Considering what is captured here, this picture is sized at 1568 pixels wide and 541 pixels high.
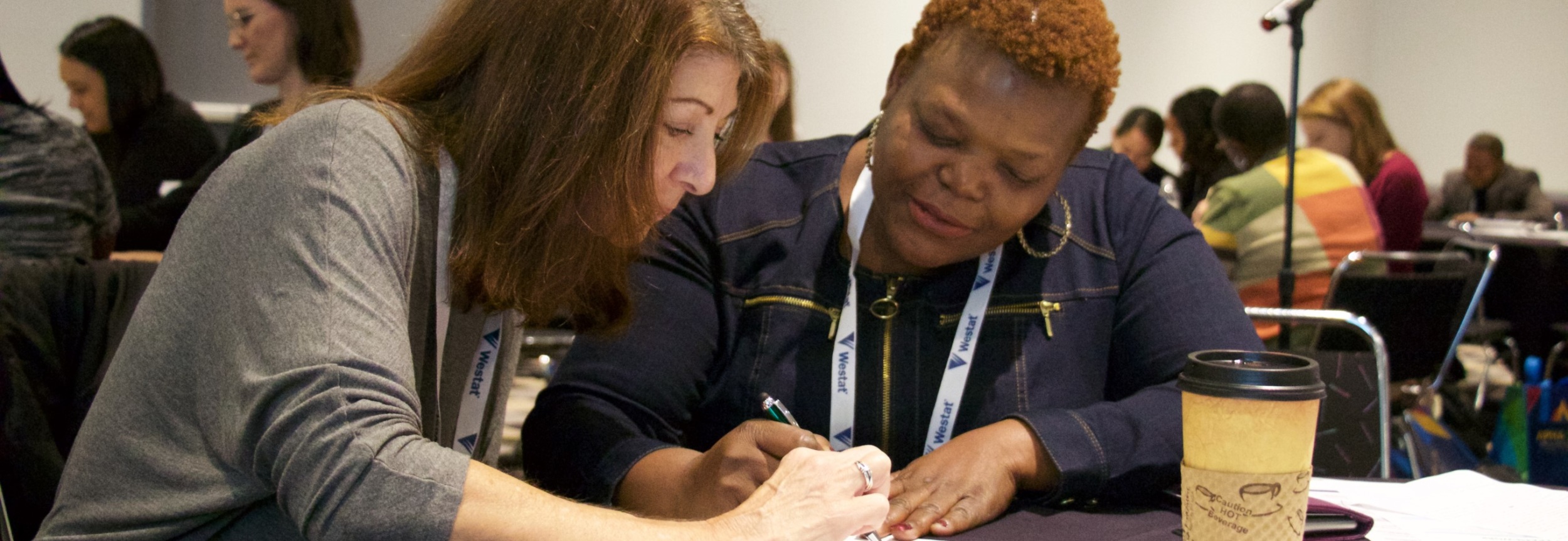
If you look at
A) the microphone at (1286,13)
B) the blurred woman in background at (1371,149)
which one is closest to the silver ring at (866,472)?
the microphone at (1286,13)

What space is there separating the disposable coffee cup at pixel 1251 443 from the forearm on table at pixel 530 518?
423 mm

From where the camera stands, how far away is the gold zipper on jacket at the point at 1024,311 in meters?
1.51

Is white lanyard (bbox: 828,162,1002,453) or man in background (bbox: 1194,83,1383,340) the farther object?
man in background (bbox: 1194,83,1383,340)

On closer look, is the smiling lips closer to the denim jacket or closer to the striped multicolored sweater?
the denim jacket

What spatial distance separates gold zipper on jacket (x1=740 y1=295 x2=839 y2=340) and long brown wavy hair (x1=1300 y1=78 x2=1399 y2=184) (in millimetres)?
4381

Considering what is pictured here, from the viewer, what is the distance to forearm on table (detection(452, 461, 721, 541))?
92cm

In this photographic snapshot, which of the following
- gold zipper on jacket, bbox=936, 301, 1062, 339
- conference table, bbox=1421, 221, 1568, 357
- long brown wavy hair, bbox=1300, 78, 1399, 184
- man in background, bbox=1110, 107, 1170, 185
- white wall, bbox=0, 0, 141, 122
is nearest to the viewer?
gold zipper on jacket, bbox=936, 301, 1062, 339

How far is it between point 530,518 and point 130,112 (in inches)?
140

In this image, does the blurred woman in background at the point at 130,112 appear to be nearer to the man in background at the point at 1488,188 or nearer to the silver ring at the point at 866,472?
the silver ring at the point at 866,472

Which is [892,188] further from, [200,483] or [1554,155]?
[1554,155]

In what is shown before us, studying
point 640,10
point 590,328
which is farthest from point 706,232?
point 640,10

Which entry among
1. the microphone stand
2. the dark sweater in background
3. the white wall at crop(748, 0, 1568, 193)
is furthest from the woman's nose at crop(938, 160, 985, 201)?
the white wall at crop(748, 0, 1568, 193)

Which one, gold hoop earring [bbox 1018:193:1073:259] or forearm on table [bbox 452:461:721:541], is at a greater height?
gold hoop earring [bbox 1018:193:1073:259]

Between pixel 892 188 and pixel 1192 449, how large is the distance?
603 mm
